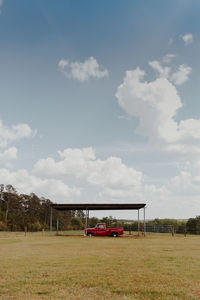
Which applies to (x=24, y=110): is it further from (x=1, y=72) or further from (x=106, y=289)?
(x=106, y=289)

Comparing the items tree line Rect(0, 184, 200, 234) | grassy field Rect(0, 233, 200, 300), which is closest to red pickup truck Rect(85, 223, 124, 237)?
grassy field Rect(0, 233, 200, 300)

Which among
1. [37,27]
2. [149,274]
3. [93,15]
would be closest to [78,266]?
[149,274]

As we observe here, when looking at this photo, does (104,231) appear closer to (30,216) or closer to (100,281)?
(100,281)

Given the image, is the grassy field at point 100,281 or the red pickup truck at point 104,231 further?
the red pickup truck at point 104,231

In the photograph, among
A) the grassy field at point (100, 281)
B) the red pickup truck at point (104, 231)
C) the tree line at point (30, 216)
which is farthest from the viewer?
the tree line at point (30, 216)

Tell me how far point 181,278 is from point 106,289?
7.08 feet

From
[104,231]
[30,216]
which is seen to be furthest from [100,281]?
[30,216]

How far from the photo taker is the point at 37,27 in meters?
19.0

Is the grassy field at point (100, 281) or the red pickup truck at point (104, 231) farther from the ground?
the grassy field at point (100, 281)

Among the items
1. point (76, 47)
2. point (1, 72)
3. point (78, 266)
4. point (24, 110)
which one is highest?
point (76, 47)

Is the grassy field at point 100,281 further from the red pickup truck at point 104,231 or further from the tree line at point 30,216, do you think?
the tree line at point 30,216

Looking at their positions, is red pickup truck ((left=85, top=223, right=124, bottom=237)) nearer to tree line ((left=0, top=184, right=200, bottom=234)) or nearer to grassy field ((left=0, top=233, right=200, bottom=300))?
grassy field ((left=0, top=233, right=200, bottom=300))

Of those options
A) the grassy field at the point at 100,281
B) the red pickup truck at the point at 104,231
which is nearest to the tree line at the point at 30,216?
the red pickup truck at the point at 104,231

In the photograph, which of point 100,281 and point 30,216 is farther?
point 30,216
